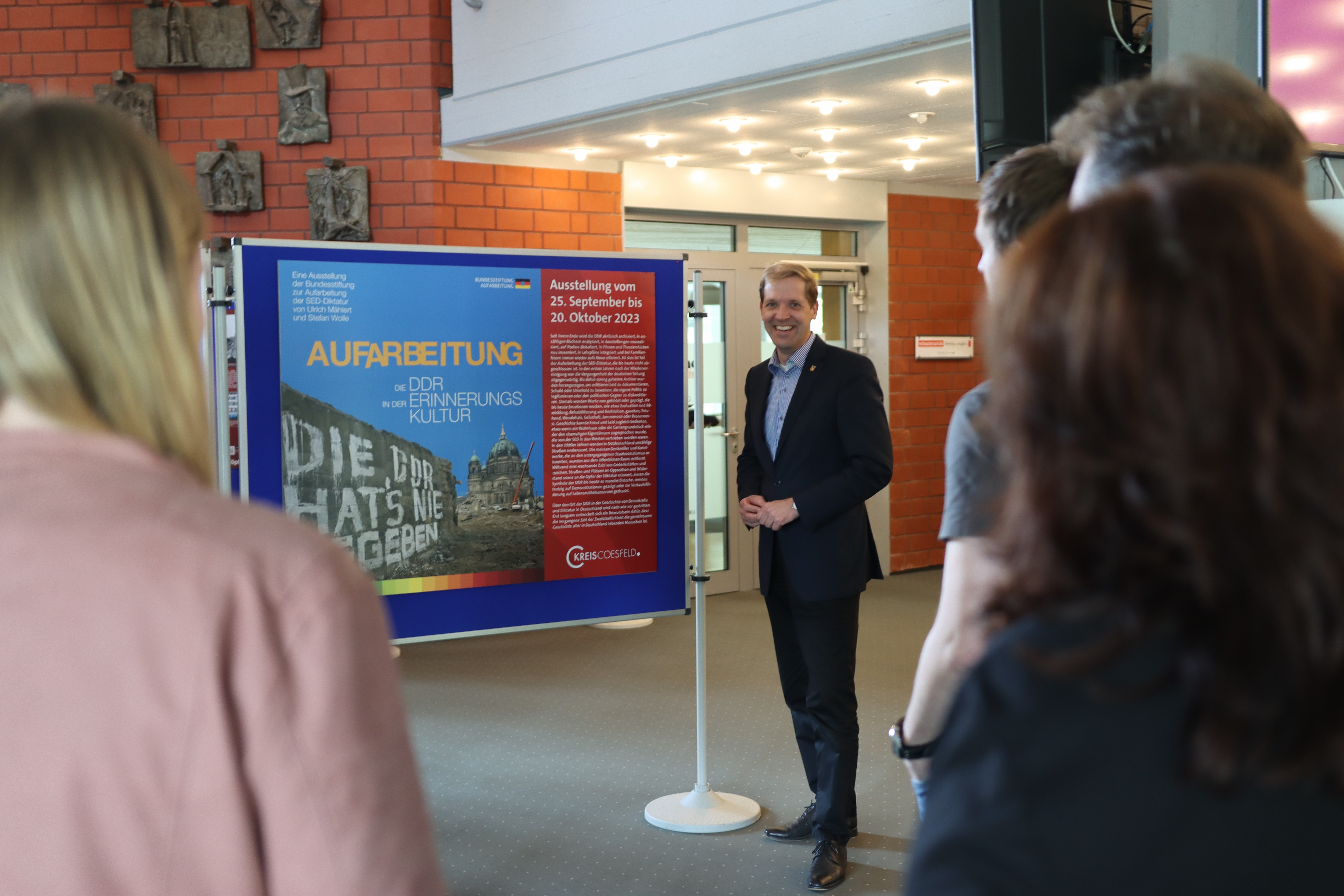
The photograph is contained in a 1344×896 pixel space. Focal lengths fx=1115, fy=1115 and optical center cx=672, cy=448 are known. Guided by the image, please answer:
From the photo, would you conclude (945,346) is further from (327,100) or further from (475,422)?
(475,422)

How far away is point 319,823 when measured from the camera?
0.73 meters

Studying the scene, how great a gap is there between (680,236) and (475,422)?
13.6 ft

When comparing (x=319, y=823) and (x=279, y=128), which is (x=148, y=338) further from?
(x=279, y=128)

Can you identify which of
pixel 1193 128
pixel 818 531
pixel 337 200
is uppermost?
pixel 337 200

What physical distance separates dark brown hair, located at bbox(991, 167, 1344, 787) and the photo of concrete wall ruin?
270cm

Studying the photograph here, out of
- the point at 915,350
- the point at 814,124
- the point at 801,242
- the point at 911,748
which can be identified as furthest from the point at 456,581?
the point at 915,350

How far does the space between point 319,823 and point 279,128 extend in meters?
5.70

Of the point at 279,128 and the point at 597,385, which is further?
the point at 279,128

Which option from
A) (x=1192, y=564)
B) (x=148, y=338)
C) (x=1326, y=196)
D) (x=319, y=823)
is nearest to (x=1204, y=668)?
(x=1192, y=564)

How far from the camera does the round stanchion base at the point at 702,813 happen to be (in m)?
3.40

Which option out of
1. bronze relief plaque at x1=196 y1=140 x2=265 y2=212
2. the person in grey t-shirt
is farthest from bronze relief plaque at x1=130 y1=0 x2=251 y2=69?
the person in grey t-shirt

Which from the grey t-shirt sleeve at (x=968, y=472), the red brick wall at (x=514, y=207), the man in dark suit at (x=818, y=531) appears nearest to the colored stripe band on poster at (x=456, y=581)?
the man in dark suit at (x=818, y=531)

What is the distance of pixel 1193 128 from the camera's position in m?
1.06

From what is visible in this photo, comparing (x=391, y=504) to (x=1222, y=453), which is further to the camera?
(x=391, y=504)
